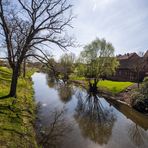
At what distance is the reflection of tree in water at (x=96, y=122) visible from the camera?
53.1ft

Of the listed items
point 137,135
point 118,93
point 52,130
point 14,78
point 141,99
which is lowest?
A: point 137,135

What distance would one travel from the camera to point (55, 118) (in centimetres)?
1952

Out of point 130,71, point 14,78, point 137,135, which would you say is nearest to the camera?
point 137,135

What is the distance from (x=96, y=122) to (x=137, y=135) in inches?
171

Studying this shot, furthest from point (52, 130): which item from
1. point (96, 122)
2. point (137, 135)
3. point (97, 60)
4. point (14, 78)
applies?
point (97, 60)

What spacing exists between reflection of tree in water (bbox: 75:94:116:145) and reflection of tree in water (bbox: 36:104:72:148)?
1.57 metres

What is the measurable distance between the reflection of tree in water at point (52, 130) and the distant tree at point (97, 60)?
2069cm

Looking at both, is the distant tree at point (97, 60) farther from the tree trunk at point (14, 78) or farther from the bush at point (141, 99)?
the tree trunk at point (14, 78)

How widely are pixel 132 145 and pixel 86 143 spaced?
3414 millimetres

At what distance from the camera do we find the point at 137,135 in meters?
17.0

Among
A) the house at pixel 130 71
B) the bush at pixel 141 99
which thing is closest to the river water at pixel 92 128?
the bush at pixel 141 99

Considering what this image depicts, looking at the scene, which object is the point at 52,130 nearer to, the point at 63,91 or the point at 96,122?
the point at 96,122

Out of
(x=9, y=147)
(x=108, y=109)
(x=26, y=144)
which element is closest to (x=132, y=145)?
(x=26, y=144)

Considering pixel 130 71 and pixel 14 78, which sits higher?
pixel 130 71
